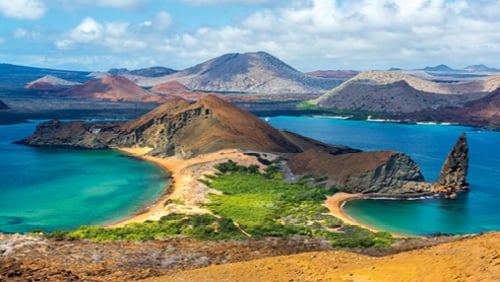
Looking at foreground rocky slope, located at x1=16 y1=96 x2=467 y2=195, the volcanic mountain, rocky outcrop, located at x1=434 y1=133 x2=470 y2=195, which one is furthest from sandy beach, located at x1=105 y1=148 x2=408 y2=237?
the volcanic mountain

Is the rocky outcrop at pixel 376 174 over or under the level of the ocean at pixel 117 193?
over

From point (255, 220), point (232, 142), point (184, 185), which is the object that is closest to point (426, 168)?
point (232, 142)

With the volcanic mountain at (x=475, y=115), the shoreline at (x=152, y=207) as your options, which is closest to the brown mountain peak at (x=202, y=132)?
the shoreline at (x=152, y=207)

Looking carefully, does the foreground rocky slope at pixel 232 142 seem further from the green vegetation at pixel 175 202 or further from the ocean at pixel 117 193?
the green vegetation at pixel 175 202

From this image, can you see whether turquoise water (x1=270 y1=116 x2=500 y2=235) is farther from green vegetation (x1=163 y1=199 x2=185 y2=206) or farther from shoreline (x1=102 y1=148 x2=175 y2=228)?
shoreline (x1=102 y1=148 x2=175 y2=228)

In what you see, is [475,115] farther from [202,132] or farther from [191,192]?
[191,192]

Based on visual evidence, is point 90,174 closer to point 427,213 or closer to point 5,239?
point 5,239
